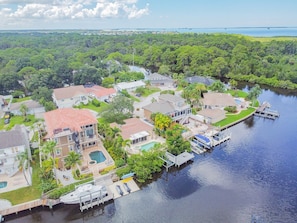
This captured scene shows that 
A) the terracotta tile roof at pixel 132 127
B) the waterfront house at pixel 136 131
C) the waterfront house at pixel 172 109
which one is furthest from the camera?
the waterfront house at pixel 172 109

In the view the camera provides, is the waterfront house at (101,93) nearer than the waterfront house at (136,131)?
No

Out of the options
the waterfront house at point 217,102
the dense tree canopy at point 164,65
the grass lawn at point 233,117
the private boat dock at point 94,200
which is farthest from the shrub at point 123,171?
the dense tree canopy at point 164,65

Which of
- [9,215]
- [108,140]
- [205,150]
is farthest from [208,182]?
[9,215]

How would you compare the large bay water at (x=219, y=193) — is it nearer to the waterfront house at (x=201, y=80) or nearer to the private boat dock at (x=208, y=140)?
the private boat dock at (x=208, y=140)

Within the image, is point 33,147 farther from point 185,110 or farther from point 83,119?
point 185,110

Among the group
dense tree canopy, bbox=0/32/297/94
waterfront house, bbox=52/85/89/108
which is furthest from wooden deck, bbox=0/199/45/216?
dense tree canopy, bbox=0/32/297/94

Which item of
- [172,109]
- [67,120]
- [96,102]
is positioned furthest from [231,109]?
[67,120]
